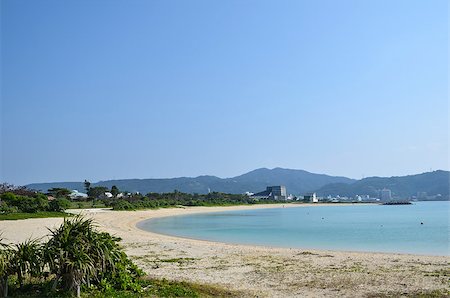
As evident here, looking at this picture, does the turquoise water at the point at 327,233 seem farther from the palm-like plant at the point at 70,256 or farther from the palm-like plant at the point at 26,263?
the palm-like plant at the point at 26,263

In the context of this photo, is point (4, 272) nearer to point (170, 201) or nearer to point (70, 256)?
point (70, 256)

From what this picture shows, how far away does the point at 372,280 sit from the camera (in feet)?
40.5

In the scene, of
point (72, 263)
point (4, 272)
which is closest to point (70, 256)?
point (72, 263)

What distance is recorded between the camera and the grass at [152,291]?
9.23 meters

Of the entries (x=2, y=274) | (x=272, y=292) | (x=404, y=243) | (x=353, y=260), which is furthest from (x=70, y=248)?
(x=404, y=243)

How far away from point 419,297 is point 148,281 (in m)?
6.15

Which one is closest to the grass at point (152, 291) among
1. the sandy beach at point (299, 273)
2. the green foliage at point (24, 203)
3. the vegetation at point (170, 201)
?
the sandy beach at point (299, 273)

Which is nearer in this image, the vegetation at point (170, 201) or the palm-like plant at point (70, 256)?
the palm-like plant at point (70, 256)

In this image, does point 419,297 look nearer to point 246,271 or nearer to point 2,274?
point 246,271

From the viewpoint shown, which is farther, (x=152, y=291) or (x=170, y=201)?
(x=170, y=201)

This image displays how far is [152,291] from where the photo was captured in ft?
32.7

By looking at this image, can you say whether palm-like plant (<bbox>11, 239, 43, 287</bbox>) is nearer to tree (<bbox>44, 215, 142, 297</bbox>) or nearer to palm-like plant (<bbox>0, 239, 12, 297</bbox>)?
palm-like plant (<bbox>0, 239, 12, 297</bbox>)

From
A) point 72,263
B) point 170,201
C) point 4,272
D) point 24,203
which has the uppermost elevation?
point 24,203

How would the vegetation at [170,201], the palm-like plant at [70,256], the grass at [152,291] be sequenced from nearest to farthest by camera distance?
the palm-like plant at [70,256] → the grass at [152,291] → the vegetation at [170,201]
